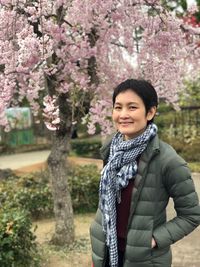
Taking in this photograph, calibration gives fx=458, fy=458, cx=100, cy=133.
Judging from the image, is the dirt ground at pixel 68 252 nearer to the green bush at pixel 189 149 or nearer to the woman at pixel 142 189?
the woman at pixel 142 189

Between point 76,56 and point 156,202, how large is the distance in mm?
2498

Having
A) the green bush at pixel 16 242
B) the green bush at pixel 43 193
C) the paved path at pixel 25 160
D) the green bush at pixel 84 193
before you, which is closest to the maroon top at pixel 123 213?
the green bush at pixel 16 242

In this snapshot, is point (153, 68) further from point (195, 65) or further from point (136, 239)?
point (136, 239)

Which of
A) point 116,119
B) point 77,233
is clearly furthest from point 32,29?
point 77,233

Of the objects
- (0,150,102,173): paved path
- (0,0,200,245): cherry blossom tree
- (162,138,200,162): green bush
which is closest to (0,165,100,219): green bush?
(0,0,200,245): cherry blossom tree

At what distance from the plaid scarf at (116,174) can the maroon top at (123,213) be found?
25 millimetres

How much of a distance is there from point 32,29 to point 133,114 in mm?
2083

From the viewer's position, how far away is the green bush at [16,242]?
152 inches

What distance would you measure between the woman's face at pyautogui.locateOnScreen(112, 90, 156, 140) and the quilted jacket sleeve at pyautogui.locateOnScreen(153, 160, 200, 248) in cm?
25

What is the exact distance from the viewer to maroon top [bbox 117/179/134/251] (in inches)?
93.9

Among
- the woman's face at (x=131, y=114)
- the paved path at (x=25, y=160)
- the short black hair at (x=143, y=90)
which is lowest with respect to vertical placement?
the paved path at (x=25, y=160)

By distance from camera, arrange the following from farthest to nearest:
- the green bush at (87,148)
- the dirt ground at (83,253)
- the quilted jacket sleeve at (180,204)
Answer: the green bush at (87,148), the dirt ground at (83,253), the quilted jacket sleeve at (180,204)

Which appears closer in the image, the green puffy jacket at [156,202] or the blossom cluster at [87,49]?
the green puffy jacket at [156,202]

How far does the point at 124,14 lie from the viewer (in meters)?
4.53
